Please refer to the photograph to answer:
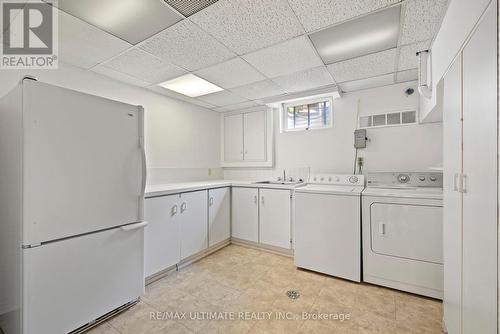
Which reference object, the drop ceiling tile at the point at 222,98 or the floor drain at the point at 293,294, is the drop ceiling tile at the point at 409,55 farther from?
the floor drain at the point at 293,294

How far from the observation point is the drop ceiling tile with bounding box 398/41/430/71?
187cm

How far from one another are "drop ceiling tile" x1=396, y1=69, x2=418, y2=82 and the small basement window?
2.77 ft

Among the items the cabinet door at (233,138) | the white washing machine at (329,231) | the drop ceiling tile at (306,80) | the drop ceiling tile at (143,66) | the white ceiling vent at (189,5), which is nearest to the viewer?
the white ceiling vent at (189,5)

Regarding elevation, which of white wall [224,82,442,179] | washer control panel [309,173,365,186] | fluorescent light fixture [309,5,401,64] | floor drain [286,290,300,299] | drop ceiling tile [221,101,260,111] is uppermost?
fluorescent light fixture [309,5,401,64]

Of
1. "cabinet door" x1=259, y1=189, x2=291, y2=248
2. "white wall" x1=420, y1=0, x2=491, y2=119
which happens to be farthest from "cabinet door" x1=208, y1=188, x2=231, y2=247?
"white wall" x1=420, y1=0, x2=491, y2=119

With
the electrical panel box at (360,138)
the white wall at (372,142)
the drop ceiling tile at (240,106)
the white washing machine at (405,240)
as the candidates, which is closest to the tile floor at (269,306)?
the white washing machine at (405,240)

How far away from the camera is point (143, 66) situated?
7.36 ft

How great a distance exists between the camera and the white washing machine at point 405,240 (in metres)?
1.88

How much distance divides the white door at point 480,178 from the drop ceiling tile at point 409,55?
102cm

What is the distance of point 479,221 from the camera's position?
0.91m

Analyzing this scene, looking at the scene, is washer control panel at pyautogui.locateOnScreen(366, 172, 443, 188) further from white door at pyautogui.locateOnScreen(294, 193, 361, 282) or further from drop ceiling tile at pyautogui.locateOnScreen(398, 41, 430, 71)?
drop ceiling tile at pyautogui.locateOnScreen(398, 41, 430, 71)

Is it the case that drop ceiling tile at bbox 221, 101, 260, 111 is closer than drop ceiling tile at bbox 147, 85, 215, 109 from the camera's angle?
No

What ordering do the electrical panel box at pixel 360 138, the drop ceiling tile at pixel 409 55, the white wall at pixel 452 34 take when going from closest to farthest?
the white wall at pixel 452 34
the drop ceiling tile at pixel 409 55
the electrical panel box at pixel 360 138

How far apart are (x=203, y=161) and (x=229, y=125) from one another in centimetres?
87
